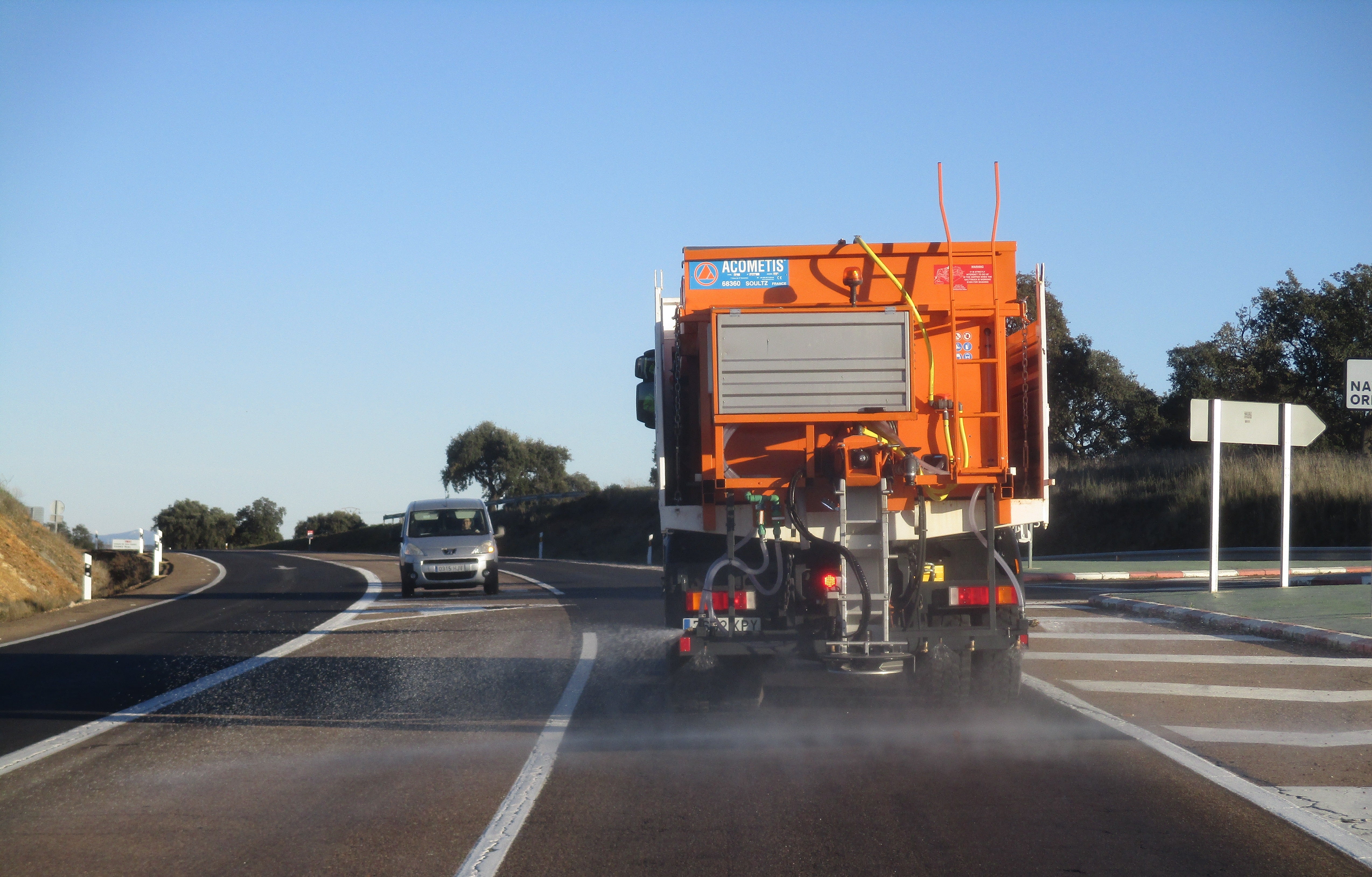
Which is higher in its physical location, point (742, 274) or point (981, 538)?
point (742, 274)

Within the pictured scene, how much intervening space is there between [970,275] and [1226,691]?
166 inches

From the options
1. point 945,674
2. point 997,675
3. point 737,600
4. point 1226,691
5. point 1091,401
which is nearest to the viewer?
point 737,600

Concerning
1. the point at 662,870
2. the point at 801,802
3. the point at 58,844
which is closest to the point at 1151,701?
the point at 801,802

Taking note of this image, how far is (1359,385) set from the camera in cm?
1345

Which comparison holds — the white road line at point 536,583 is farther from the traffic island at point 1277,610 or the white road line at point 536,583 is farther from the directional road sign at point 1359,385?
the directional road sign at point 1359,385

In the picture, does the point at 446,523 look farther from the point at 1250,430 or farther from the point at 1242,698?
the point at 1242,698

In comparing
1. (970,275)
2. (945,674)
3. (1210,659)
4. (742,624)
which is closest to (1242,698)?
(1210,659)

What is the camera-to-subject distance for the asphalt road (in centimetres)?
534

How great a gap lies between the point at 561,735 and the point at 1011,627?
127 inches

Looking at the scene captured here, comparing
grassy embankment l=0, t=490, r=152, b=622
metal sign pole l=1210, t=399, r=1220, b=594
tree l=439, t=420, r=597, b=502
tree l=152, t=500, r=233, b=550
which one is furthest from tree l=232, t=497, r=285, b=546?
metal sign pole l=1210, t=399, r=1220, b=594

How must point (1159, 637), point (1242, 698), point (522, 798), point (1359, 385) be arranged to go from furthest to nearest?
1. point (1359, 385)
2. point (1159, 637)
3. point (1242, 698)
4. point (522, 798)

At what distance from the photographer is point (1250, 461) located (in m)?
37.6

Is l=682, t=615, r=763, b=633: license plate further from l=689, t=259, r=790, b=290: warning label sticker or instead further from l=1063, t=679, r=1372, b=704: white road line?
l=1063, t=679, r=1372, b=704: white road line

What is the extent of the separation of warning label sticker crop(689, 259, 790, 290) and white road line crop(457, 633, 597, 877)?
11.2ft
